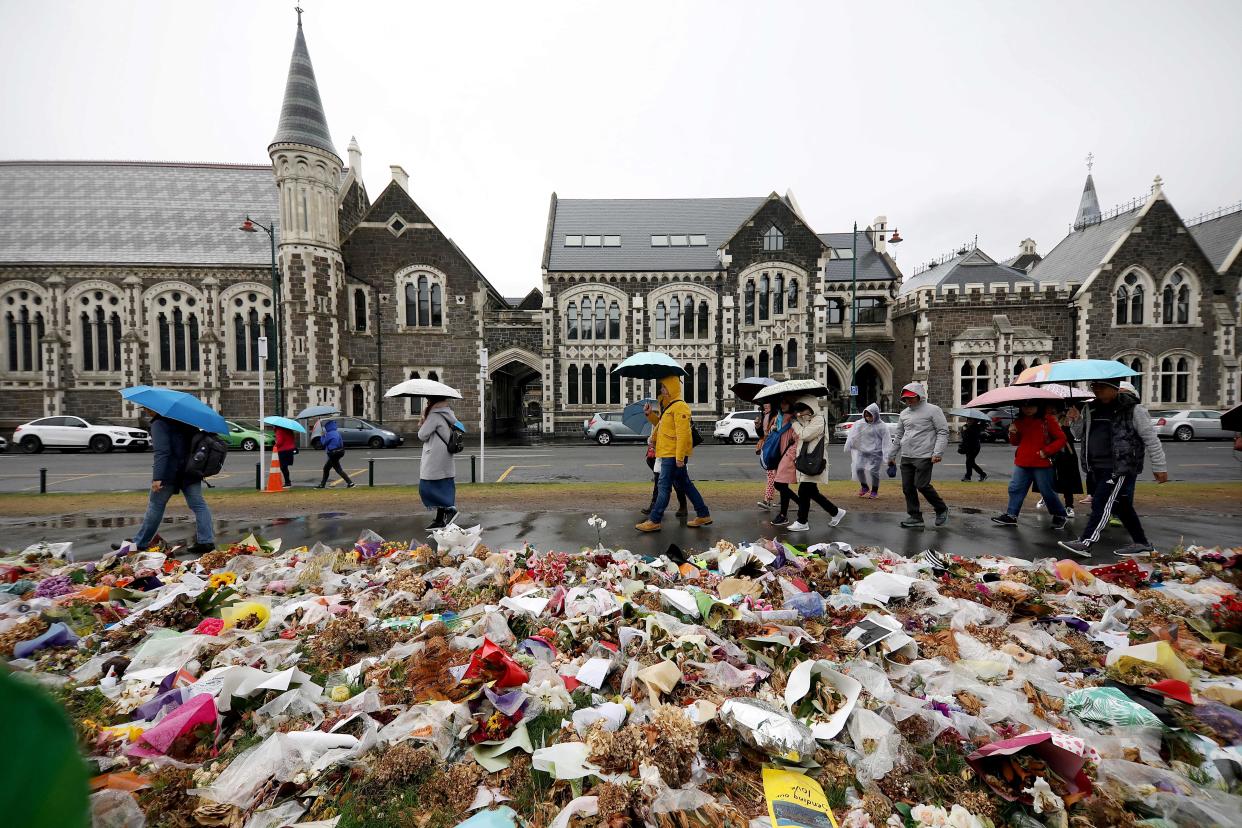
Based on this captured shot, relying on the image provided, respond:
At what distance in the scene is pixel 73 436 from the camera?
73.7 feet

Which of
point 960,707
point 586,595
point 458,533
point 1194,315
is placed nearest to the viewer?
point 960,707

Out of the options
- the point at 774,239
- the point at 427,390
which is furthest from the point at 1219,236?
the point at 427,390

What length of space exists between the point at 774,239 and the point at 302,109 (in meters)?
24.5

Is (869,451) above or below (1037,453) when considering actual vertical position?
below

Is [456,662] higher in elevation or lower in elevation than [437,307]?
lower

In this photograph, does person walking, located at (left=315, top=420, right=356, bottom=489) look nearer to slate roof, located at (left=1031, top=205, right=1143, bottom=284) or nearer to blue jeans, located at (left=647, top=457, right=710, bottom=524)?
blue jeans, located at (left=647, top=457, right=710, bottom=524)

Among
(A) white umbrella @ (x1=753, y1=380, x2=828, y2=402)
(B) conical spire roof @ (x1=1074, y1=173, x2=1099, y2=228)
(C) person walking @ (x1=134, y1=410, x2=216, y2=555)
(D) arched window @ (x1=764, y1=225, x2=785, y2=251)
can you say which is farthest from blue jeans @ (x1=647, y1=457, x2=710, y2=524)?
(B) conical spire roof @ (x1=1074, y1=173, x2=1099, y2=228)

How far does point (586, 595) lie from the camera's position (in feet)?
14.6

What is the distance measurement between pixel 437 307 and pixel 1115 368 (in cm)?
2934

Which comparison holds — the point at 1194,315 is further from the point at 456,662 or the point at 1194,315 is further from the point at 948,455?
the point at 456,662

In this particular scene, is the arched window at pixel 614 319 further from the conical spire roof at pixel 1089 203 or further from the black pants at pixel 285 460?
the conical spire roof at pixel 1089 203

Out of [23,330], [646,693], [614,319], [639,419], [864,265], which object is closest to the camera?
[646,693]

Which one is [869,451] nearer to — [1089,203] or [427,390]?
[427,390]

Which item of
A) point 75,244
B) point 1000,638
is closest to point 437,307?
point 75,244
